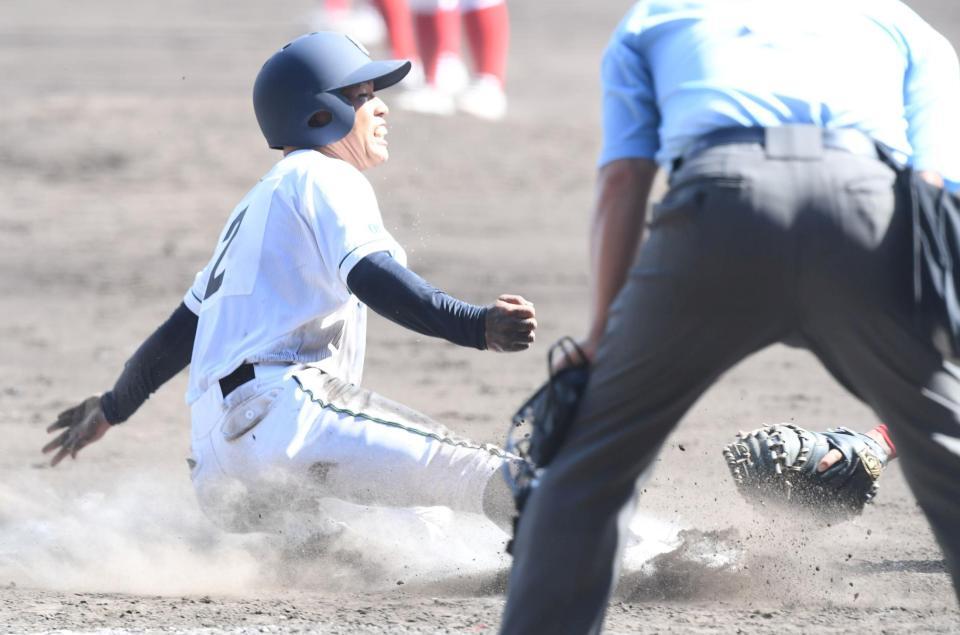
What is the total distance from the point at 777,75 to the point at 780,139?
5.3 inches

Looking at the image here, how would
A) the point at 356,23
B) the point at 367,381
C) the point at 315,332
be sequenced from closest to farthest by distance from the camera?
the point at 315,332 < the point at 367,381 < the point at 356,23

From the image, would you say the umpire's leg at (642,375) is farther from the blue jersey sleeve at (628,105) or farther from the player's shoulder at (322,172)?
the player's shoulder at (322,172)

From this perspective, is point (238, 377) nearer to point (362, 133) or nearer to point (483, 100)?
point (362, 133)

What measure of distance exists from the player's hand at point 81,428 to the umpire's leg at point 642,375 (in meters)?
1.95

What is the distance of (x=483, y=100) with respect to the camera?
445 inches

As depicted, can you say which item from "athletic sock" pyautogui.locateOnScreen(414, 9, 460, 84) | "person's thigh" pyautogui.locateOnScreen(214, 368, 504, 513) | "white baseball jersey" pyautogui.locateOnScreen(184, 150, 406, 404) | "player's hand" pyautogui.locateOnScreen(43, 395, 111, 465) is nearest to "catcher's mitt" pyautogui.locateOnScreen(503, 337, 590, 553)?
"person's thigh" pyautogui.locateOnScreen(214, 368, 504, 513)

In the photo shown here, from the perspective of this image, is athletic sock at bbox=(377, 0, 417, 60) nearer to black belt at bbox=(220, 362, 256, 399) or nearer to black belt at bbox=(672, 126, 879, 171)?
black belt at bbox=(220, 362, 256, 399)

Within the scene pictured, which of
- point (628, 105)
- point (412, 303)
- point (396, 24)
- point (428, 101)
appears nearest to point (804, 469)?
point (412, 303)

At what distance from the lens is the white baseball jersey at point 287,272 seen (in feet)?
11.3

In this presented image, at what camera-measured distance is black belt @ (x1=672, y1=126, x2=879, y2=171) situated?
2.27m

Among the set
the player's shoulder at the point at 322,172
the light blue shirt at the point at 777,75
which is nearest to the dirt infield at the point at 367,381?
the player's shoulder at the point at 322,172

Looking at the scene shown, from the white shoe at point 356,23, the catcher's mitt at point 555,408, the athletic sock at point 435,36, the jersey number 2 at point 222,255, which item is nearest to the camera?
the catcher's mitt at point 555,408

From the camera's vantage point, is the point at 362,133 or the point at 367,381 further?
the point at 367,381

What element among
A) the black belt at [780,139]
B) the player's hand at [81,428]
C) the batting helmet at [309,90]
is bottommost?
the player's hand at [81,428]
